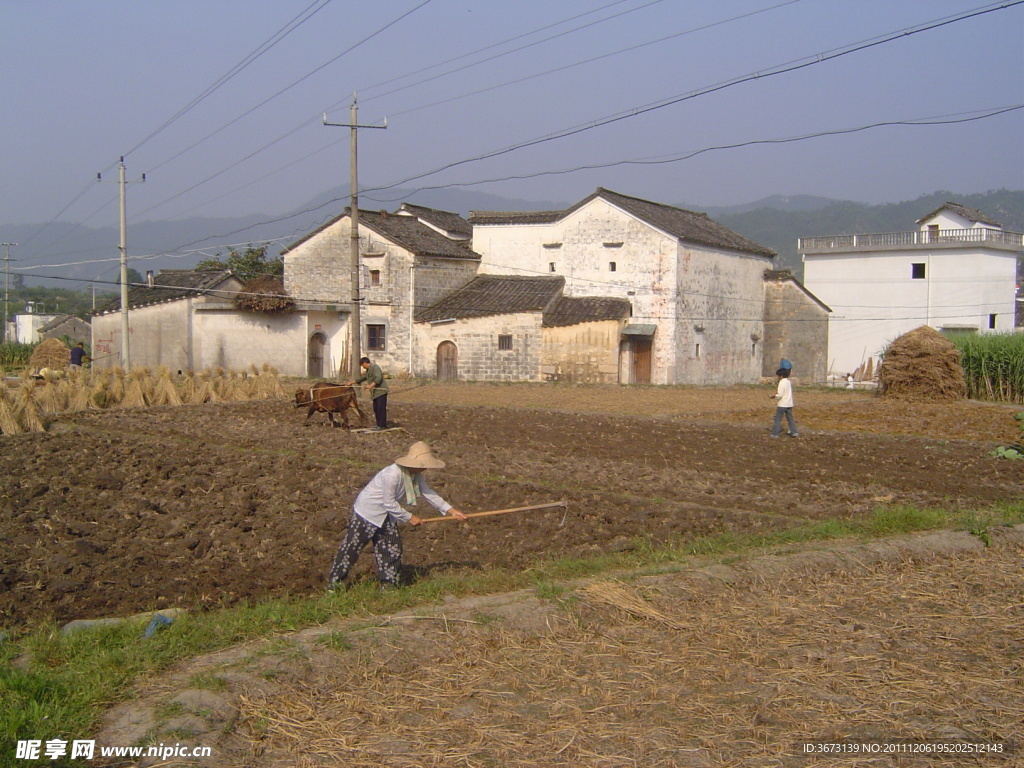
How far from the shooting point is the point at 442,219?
1795 inches

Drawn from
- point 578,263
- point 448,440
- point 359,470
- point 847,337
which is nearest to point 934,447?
point 448,440

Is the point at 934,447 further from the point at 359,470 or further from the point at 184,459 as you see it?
the point at 184,459

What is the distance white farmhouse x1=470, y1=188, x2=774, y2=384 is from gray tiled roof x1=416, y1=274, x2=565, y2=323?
0.81 m

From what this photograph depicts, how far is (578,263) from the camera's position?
121 ft

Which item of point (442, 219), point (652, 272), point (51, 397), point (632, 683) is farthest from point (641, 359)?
point (632, 683)

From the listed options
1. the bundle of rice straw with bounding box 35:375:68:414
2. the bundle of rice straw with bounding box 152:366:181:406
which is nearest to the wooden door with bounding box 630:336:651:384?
the bundle of rice straw with bounding box 152:366:181:406

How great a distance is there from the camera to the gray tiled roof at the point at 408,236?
3750cm

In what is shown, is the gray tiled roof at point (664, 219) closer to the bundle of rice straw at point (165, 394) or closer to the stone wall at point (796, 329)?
the stone wall at point (796, 329)

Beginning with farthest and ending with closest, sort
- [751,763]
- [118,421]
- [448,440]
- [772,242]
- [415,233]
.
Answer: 1. [772,242]
2. [415,233]
3. [118,421]
4. [448,440]
5. [751,763]

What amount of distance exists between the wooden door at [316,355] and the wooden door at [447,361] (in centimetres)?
534

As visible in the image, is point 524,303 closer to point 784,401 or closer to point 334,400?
point 334,400

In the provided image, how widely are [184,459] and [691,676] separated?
1017 centimetres

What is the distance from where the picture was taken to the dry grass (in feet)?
13.6

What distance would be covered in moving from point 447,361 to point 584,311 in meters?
5.89
